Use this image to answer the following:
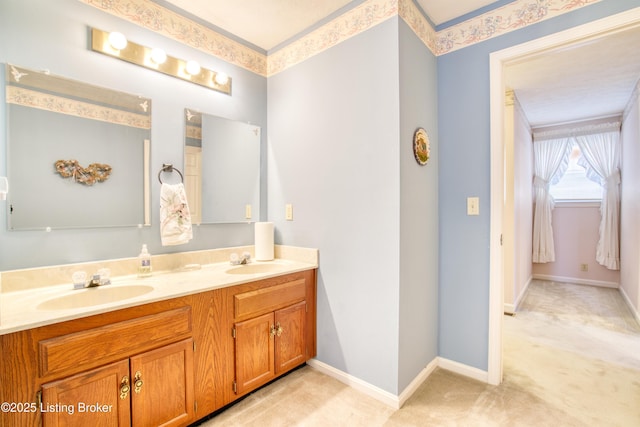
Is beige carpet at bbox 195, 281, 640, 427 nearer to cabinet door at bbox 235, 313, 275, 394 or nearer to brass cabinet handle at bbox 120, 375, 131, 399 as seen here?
cabinet door at bbox 235, 313, 275, 394

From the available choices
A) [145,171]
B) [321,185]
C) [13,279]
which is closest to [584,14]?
[321,185]

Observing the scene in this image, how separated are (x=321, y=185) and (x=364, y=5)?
1174 mm

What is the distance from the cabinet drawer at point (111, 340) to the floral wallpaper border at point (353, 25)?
1728 mm

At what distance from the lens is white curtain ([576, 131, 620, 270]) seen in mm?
4203

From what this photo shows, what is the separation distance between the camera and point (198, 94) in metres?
2.11

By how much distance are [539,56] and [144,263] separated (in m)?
2.70

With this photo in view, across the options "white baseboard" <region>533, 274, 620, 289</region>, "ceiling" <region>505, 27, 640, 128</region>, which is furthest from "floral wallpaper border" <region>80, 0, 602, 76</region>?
"white baseboard" <region>533, 274, 620, 289</region>

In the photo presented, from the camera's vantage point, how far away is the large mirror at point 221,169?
2.07m

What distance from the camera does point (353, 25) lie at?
6.39 ft

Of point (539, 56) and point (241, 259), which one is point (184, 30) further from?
point (539, 56)

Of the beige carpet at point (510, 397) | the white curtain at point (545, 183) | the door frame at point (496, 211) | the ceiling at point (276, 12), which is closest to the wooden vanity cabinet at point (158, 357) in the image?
the beige carpet at point (510, 397)

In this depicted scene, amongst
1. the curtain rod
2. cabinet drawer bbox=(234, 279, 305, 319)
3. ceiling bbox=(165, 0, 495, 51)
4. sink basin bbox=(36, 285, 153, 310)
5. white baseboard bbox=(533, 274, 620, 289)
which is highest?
ceiling bbox=(165, 0, 495, 51)

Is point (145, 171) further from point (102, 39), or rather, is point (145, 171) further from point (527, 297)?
point (527, 297)

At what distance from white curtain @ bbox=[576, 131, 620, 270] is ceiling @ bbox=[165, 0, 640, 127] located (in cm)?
41
